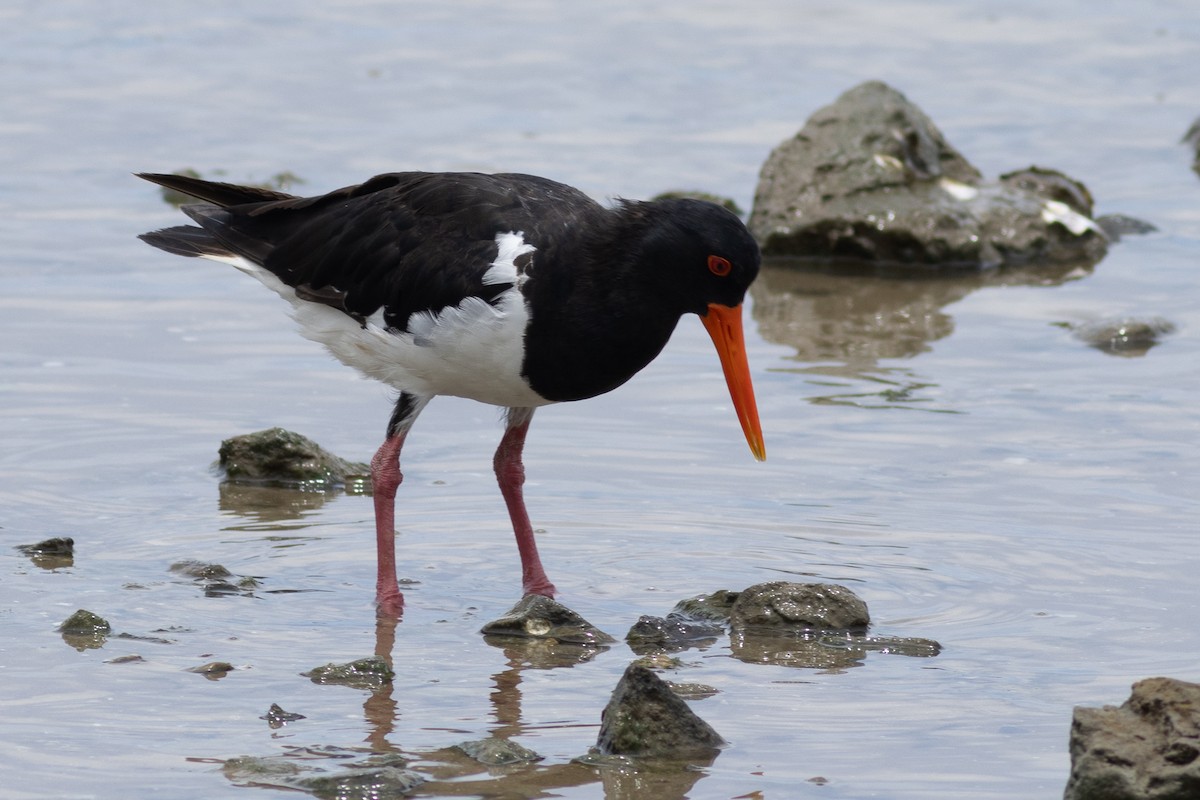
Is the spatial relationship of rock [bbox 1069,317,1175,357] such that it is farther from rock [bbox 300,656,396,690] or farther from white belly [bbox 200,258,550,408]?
rock [bbox 300,656,396,690]

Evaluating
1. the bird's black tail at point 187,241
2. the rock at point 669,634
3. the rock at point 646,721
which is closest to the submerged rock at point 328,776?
the rock at point 646,721

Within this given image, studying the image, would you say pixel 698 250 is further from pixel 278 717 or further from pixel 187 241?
pixel 187 241

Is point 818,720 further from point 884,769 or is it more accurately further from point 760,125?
point 760,125

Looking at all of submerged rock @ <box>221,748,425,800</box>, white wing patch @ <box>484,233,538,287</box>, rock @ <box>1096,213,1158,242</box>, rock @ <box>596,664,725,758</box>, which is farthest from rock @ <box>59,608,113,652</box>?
rock @ <box>1096,213,1158,242</box>

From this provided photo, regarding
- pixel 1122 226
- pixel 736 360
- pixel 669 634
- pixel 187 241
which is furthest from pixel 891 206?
pixel 669 634

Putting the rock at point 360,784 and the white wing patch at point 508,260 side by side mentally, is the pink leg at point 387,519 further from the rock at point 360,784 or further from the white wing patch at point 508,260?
the rock at point 360,784

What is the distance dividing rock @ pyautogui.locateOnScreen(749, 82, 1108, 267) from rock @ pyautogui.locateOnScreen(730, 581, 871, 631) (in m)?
6.01

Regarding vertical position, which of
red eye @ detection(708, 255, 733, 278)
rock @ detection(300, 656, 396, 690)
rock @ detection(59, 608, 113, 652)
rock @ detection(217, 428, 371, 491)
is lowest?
rock @ detection(300, 656, 396, 690)

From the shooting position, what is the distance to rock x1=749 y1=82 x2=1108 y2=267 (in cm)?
1226

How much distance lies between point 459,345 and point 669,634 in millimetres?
1321

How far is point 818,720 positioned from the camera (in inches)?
222

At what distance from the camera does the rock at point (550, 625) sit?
6449 millimetres

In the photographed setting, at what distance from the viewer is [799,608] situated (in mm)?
6527

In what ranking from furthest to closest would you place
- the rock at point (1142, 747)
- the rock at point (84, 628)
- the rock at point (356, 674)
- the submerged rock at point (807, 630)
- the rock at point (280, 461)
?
the rock at point (280, 461)
the submerged rock at point (807, 630)
the rock at point (84, 628)
the rock at point (356, 674)
the rock at point (1142, 747)
